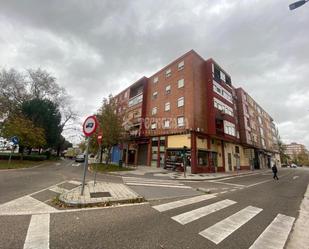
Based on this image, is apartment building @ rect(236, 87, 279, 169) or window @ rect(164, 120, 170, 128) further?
apartment building @ rect(236, 87, 279, 169)

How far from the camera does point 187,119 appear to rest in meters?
23.1

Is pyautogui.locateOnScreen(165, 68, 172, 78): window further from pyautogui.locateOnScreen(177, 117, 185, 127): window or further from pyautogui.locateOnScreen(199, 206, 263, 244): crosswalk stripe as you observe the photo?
pyautogui.locateOnScreen(199, 206, 263, 244): crosswalk stripe

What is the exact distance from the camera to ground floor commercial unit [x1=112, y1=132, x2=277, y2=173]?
22047mm

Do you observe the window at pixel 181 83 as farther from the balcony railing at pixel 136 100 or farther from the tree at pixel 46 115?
the tree at pixel 46 115

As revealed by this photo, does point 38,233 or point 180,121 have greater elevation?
point 180,121

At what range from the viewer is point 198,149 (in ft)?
73.6

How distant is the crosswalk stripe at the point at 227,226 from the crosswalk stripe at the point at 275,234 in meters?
0.57

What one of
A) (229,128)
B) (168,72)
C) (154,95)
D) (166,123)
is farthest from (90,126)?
(229,128)

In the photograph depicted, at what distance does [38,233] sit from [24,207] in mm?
2152

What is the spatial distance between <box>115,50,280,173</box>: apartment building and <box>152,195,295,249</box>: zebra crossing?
50.8 feet

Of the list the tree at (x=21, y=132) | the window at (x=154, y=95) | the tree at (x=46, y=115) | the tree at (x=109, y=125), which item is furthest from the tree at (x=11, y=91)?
the window at (x=154, y=95)

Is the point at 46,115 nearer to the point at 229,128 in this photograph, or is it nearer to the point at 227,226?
the point at 229,128

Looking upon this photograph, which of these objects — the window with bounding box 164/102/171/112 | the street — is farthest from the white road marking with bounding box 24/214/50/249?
the window with bounding box 164/102/171/112

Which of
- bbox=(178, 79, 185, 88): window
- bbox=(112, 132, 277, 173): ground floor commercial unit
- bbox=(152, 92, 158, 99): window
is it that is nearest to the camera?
bbox=(112, 132, 277, 173): ground floor commercial unit
